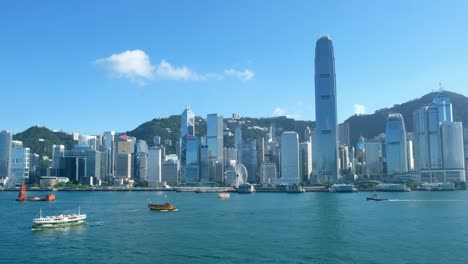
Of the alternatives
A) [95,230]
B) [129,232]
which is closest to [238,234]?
[129,232]

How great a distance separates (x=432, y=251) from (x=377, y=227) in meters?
17.2

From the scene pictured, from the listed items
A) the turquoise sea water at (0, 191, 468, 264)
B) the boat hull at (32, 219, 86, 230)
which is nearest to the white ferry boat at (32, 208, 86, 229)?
the boat hull at (32, 219, 86, 230)

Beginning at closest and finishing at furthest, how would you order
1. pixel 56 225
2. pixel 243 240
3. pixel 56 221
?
pixel 243 240 < pixel 56 225 < pixel 56 221

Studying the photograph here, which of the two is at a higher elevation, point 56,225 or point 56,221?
point 56,221

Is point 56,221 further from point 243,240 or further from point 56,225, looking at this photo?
point 243,240

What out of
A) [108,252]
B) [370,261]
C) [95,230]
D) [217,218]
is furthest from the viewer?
[217,218]

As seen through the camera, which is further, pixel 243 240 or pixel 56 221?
pixel 56 221

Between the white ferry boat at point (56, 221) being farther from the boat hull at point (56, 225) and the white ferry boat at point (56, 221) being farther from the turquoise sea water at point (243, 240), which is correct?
the turquoise sea water at point (243, 240)

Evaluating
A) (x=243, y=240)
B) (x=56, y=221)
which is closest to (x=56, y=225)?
(x=56, y=221)

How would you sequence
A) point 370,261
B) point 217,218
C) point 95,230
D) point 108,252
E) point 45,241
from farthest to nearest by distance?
point 217,218, point 95,230, point 45,241, point 108,252, point 370,261

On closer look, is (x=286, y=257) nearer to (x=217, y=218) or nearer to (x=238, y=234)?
(x=238, y=234)

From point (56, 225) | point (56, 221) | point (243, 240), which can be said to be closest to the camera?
point (243, 240)

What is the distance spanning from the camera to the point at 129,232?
60.5 m

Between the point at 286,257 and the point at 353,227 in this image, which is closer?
the point at 286,257
